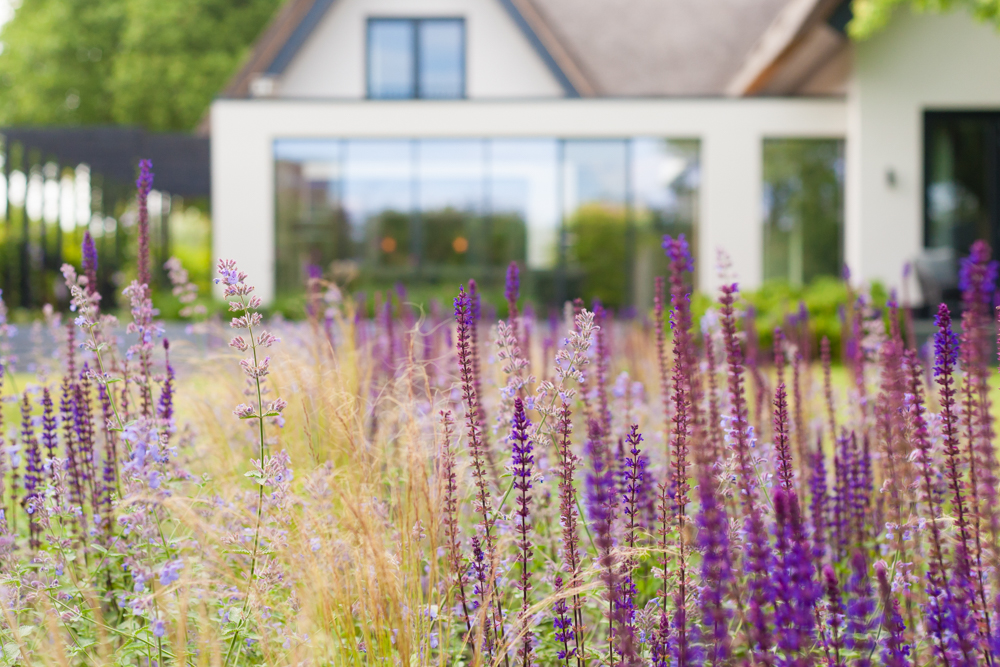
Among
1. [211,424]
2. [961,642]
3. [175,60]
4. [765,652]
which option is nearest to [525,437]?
[765,652]

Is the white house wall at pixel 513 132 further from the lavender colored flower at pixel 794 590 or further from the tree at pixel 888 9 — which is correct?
the lavender colored flower at pixel 794 590

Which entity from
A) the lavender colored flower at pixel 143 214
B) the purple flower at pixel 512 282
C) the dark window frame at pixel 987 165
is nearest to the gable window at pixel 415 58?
A: the dark window frame at pixel 987 165

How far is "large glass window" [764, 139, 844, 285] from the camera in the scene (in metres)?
13.5

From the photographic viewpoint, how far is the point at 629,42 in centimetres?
1549

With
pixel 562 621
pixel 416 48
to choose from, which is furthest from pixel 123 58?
pixel 562 621

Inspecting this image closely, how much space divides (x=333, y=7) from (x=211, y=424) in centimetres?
1292

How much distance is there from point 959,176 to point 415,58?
29.9 ft

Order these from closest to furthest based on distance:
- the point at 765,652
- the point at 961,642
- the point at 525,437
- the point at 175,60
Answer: the point at 765,652 < the point at 961,642 < the point at 525,437 < the point at 175,60

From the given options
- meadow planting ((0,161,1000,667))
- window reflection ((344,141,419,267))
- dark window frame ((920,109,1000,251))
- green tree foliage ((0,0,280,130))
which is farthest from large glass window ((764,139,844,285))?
green tree foliage ((0,0,280,130))

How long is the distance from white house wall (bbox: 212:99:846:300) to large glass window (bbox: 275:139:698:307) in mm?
244

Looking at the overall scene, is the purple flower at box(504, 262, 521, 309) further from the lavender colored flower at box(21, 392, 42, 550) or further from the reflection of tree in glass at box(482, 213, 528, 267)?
the reflection of tree in glass at box(482, 213, 528, 267)

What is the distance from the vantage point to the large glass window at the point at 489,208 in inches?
540

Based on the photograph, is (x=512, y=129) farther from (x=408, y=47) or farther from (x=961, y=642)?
(x=961, y=642)

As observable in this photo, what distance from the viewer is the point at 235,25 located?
2322 centimetres
